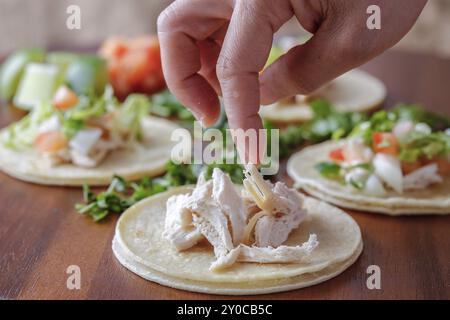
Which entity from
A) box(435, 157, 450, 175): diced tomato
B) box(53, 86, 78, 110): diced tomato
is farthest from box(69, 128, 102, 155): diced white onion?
box(435, 157, 450, 175): diced tomato

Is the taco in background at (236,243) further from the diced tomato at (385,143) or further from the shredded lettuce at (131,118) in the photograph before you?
the shredded lettuce at (131,118)

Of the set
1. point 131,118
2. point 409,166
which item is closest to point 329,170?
point 409,166

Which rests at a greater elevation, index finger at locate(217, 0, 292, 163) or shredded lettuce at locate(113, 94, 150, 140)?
index finger at locate(217, 0, 292, 163)

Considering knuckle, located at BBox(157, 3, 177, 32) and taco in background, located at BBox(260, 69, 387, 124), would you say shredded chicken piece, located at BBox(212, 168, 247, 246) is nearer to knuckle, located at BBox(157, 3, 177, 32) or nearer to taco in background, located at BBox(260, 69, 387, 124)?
knuckle, located at BBox(157, 3, 177, 32)

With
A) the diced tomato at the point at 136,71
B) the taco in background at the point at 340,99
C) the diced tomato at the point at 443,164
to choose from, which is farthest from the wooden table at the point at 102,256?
the diced tomato at the point at 136,71

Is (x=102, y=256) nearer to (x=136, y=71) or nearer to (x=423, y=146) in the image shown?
(x=423, y=146)
